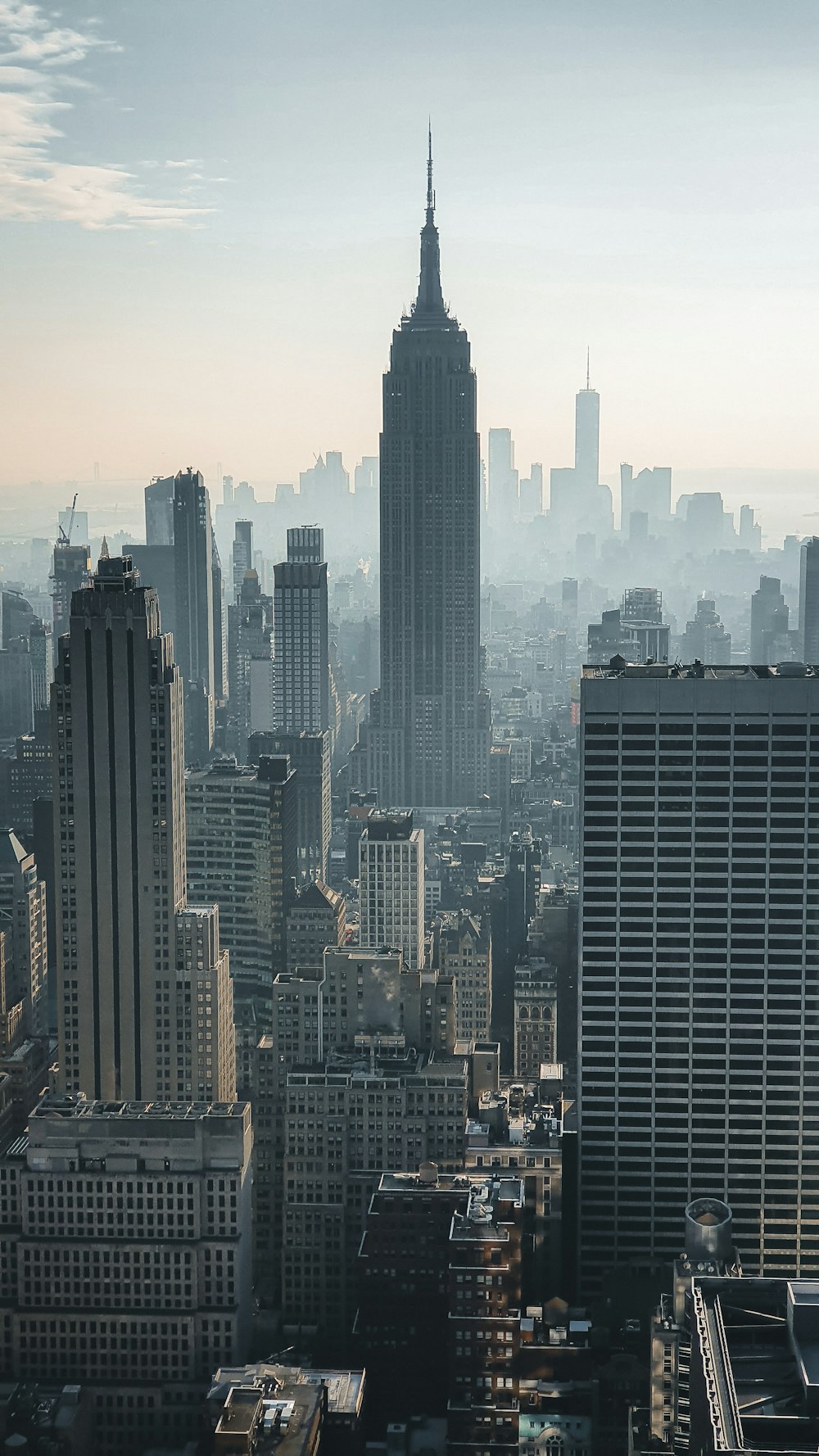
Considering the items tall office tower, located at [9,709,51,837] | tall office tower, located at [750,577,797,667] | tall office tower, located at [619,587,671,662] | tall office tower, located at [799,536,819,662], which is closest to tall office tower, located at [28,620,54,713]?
tall office tower, located at [9,709,51,837]

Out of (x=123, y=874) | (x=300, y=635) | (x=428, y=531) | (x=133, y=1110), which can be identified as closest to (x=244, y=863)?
(x=123, y=874)

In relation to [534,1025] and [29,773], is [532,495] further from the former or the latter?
[534,1025]

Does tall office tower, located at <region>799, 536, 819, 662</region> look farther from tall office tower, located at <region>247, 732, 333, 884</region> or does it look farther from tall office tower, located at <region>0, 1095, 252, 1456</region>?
tall office tower, located at <region>0, 1095, 252, 1456</region>

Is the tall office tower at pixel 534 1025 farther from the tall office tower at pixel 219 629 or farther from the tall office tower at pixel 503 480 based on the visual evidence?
the tall office tower at pixel 503 480

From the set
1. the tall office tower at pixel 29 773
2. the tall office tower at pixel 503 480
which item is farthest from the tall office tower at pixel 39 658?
the tall office tower at pixel 503 480

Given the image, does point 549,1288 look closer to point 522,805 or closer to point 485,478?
point 522,805

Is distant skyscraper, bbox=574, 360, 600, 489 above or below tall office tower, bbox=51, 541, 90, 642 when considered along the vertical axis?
above
